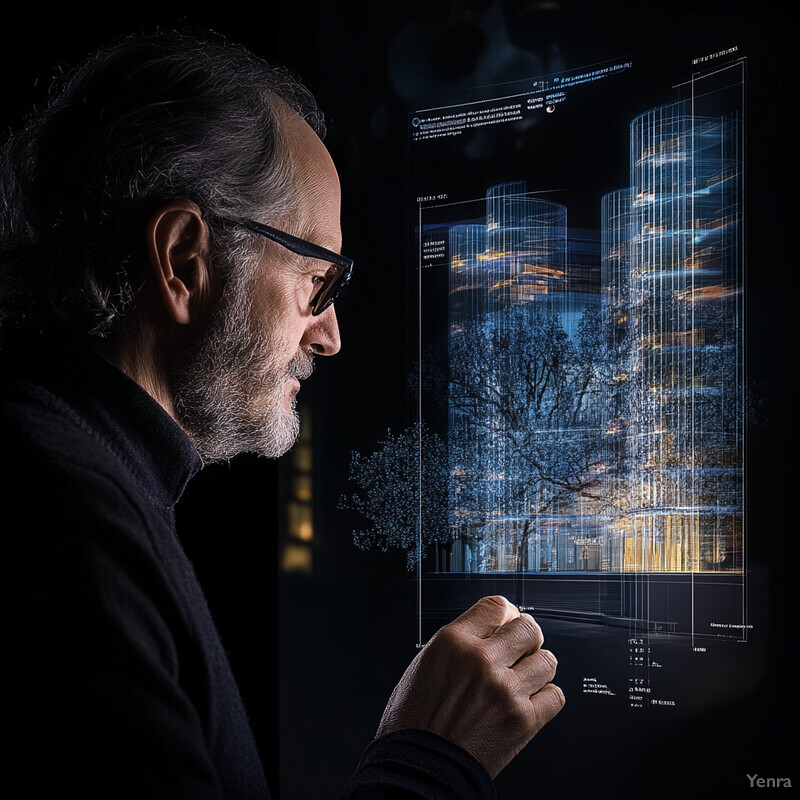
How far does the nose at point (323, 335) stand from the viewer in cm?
96

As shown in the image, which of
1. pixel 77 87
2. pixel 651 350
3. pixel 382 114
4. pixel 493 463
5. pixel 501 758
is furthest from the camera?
pixel 382 114

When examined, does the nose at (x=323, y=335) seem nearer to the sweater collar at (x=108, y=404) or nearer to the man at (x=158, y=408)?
the man at (x=158, y=408)

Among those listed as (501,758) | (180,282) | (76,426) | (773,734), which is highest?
(180,282)

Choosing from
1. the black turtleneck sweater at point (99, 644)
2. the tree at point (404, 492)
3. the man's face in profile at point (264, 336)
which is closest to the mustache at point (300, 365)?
the man's face in profile at point (264, 336)

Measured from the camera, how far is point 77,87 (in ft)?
2.81

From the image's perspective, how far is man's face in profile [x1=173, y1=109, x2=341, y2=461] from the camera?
31.5 inches

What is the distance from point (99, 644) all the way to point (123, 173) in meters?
0.46

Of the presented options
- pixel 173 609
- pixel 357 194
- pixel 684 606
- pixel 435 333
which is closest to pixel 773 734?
pixel 684 606

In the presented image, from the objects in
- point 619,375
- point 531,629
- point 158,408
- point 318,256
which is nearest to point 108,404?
point 158,408

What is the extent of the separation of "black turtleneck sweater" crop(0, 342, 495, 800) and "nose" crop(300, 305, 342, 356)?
373 millimetres

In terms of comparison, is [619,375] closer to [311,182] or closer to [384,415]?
[384,415]

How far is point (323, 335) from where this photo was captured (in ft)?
3.19

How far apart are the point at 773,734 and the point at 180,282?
2.88ft

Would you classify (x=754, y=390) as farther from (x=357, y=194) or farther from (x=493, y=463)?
(x=357, y=194)
